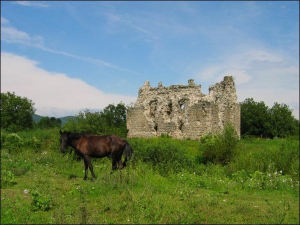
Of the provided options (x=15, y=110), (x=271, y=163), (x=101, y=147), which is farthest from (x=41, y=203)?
(x=15, y=110)

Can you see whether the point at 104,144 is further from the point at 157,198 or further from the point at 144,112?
the point at 144,112

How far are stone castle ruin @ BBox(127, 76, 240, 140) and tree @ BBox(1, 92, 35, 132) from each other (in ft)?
84.7

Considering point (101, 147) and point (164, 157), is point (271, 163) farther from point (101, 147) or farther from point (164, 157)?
point (101, 147)

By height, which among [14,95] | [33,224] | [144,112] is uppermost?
[14,95]

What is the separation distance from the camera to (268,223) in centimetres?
626

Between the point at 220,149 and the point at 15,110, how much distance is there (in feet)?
141

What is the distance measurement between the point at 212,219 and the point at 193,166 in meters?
7.21

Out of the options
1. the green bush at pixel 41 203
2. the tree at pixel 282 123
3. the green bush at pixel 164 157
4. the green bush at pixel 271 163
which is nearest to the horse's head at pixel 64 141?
the green bush at pixel 164 157

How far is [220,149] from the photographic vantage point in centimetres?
1574

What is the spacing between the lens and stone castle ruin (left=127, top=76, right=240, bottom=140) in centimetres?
2676

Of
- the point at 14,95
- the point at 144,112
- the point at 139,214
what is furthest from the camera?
the point at 14,95

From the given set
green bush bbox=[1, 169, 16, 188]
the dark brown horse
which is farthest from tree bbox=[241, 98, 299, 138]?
green bush bbox=[1, 169, 16, 188]

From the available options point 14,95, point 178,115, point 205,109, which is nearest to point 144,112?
point 178,115

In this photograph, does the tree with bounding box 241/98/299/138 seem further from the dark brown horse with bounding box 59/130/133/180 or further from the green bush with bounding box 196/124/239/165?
the dark brown horse with bounding box 59/130/133/180
